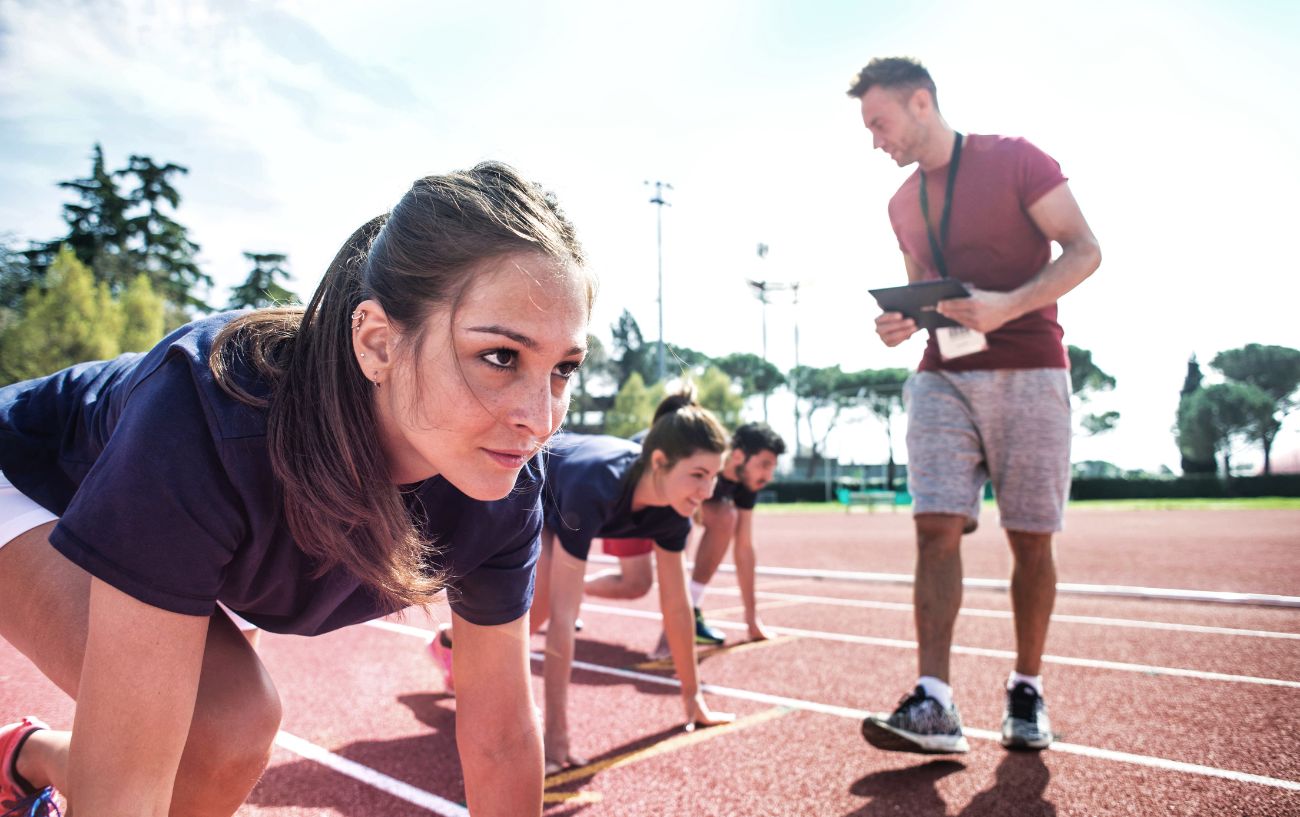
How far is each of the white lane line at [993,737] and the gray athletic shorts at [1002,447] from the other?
32.3 inches

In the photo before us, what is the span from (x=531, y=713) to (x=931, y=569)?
1.85 m

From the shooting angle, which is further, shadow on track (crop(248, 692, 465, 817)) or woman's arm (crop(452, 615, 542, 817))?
shadow on track (crop(248, 692, 465, 817))

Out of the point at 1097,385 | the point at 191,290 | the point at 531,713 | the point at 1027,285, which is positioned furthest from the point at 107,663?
the point at 1097,385

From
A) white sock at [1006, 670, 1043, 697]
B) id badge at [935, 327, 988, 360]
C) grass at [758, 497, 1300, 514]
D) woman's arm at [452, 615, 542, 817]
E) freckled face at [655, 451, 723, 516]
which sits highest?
id badge at [935, 327, 988, 360]

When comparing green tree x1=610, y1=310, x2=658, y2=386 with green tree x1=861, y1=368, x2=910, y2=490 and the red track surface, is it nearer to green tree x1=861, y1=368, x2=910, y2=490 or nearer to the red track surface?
green tree x1=861, y1=368, x2=910, y2=490

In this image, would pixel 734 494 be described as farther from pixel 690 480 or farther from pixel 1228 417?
pixel 1228 417

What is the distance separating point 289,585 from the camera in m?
1.58

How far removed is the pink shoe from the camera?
183 centimetres

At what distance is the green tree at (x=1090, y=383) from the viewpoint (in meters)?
70.2

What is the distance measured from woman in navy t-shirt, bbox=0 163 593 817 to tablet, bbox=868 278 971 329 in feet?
6.37

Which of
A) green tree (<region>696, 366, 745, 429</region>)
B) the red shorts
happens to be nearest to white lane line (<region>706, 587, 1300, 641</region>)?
the red shorts

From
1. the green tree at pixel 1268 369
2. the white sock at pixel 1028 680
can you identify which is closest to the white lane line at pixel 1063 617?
the white sock at pixel 1028 680

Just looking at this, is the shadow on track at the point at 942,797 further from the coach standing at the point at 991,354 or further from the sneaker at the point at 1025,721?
the coach standing at the point at 991,354

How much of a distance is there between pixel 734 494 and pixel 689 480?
9.53 ft
